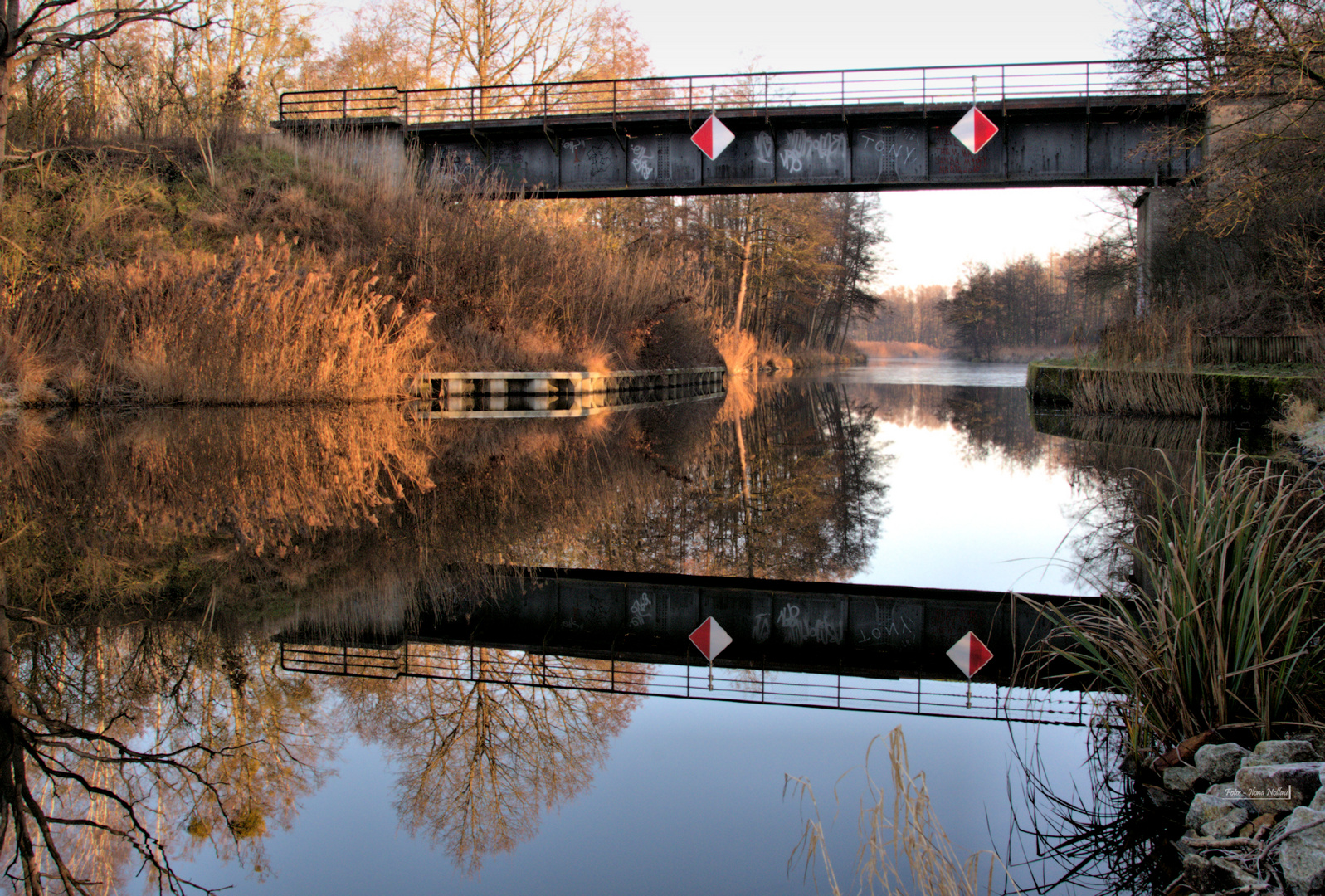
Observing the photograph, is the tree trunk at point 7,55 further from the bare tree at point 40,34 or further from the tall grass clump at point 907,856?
the tall grass clump at point 907,856

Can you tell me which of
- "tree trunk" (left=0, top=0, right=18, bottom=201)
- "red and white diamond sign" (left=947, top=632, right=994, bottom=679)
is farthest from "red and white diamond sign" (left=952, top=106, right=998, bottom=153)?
"red and white diamond sign" (left=947, top=632, right=994, bottom=679)

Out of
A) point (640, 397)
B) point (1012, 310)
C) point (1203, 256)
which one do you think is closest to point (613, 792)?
point (640, 397)

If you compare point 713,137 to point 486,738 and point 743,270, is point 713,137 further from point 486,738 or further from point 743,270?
point 486,738

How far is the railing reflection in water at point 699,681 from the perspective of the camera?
3.12m

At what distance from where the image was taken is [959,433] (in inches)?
532

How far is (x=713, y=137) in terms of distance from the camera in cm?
2086

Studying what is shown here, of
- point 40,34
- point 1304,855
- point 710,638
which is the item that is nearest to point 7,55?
point 40,34

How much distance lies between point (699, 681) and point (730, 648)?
407 millimetres

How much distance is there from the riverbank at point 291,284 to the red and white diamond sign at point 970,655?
33.8 ft

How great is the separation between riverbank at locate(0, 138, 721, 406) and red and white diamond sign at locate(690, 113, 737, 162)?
278cm

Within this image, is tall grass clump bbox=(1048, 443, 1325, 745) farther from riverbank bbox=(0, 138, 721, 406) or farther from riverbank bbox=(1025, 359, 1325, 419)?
riverbank bbox=(0, 138, 721, 406)

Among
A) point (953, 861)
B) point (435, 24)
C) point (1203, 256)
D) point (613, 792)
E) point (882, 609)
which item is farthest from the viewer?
point (435, 24)

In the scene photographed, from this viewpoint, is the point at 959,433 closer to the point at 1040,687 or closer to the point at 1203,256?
the point at 1203,256

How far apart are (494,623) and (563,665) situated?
20.3 inches
